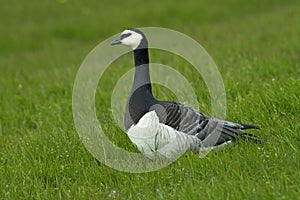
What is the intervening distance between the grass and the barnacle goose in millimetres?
230

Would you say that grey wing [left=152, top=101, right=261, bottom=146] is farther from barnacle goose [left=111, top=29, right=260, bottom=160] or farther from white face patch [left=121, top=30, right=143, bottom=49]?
white face patch [left=121, top=30, right=143, bottom=49]

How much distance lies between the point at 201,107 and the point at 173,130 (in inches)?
51.9

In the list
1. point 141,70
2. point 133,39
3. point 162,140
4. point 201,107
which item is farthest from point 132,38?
point 201,107

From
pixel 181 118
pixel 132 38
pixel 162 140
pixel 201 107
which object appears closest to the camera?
pixel 162 140

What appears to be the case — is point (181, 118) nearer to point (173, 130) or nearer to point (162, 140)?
point (173, 130)

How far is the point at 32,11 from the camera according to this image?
1981 centimetres

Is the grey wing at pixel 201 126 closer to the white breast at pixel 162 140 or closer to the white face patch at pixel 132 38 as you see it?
the white breast at pixel 162 140

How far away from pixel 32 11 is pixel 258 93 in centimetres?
1439

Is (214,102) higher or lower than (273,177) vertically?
lower

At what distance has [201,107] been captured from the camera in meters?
6.82

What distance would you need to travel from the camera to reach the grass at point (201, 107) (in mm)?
4844

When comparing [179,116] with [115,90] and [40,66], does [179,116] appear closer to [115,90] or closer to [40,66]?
[115,90]

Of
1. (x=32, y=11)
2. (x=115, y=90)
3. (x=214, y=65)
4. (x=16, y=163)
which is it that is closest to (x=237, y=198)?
(x=16, y=163)

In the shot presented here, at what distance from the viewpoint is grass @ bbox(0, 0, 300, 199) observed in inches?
191
